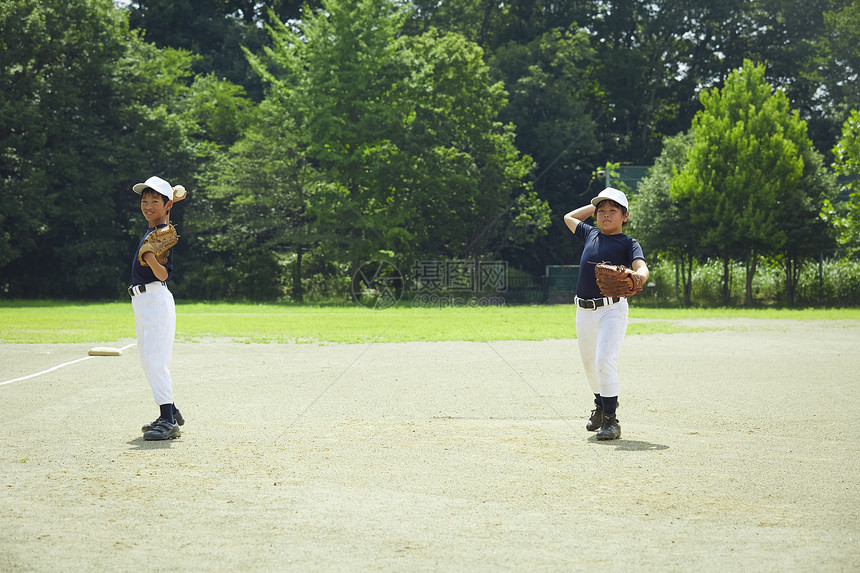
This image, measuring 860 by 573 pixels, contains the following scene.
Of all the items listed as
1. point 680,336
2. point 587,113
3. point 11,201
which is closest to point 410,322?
point 680,336

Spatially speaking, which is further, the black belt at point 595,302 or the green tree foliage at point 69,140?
the green tree foliage at point 69,140

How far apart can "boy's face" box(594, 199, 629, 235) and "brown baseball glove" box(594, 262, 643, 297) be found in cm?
61

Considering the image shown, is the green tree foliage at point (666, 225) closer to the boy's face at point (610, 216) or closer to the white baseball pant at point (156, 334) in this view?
the boy's face at point (610, 216)

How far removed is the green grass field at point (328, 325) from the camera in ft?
65.2

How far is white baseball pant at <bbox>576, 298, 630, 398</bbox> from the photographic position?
800cm

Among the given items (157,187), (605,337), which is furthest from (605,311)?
(157,187)

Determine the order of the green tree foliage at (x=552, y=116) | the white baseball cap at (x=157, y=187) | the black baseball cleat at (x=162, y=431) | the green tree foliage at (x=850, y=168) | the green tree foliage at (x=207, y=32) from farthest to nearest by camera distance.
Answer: the green tree foliage at (x=207, y=32) < the green tree foliage at (x=552, y=116) < the green tree foliage at (x=850, y=168) < the white baseball cap at (x=157, y=187) < the black baseball cleat at (x=162, y=431)

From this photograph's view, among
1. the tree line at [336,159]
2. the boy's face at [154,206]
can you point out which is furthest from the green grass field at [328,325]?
the boy's face at [154,206]

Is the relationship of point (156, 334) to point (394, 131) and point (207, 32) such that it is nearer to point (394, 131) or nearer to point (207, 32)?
point (394, 131)

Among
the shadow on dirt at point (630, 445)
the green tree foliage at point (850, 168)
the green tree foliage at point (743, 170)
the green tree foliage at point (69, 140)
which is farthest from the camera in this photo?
the green tree foliage at point (69, 140)

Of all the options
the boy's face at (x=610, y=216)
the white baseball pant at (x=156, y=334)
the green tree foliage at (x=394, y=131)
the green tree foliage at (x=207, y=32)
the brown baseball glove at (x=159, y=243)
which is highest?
the green tree foliage at (x=207, y=32)

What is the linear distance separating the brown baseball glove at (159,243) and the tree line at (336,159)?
30.8 m

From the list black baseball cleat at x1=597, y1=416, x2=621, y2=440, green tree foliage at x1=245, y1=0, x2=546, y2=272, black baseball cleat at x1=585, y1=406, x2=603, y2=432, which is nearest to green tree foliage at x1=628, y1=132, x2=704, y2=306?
green tree foliage at x1=245, y1=0, x2=546, y2=272

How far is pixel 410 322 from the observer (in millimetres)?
26125
